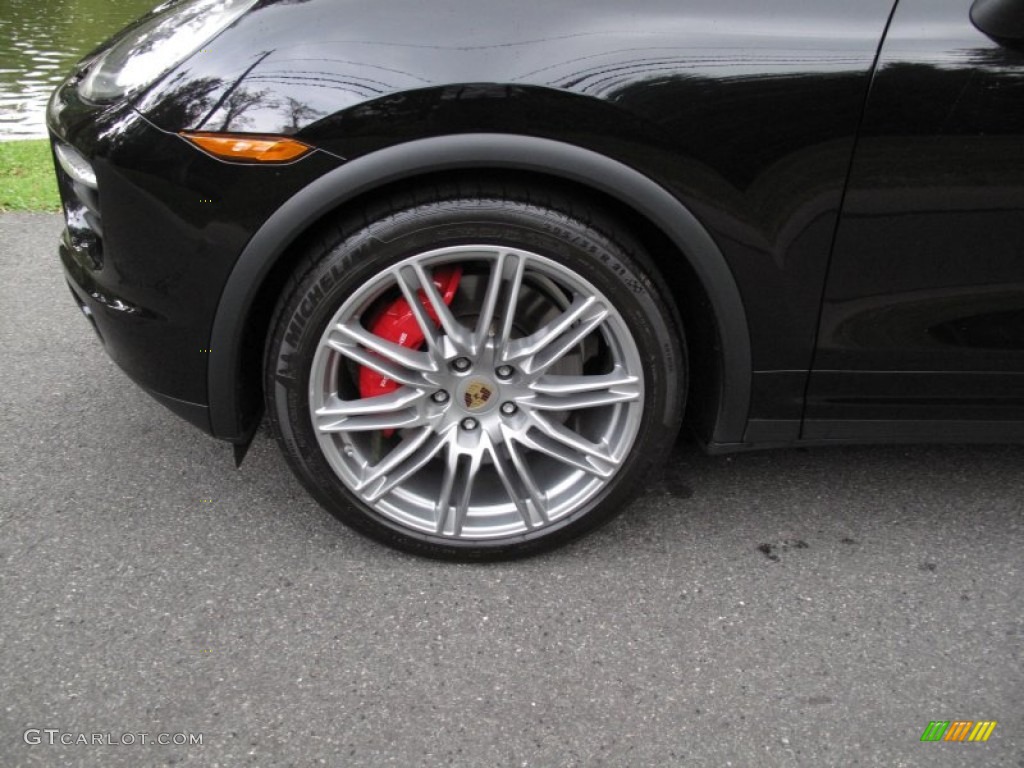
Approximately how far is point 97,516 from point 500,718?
126 centimetres

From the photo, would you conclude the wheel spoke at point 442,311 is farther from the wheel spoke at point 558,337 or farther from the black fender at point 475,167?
the black fender at point 475,167

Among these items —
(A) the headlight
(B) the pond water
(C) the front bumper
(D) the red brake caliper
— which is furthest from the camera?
(B) the pond water

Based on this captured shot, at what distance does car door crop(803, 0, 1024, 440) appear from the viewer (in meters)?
1.74

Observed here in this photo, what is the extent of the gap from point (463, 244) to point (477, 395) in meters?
0.39

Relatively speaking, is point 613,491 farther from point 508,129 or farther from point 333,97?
point 333,97

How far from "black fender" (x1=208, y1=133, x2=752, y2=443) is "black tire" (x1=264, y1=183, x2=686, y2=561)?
7cm

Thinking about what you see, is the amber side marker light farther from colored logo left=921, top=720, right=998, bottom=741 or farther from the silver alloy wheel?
colored logo left=921, top=720, right=998, bottom=741

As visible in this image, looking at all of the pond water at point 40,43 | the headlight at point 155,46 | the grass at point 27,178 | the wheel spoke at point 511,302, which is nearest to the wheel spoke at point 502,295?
the wheel spoke at point 511,302

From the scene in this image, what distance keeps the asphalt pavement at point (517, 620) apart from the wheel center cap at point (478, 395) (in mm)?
431

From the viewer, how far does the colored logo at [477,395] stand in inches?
82.3

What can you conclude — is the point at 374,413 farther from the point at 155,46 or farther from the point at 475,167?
the point at 155,46
